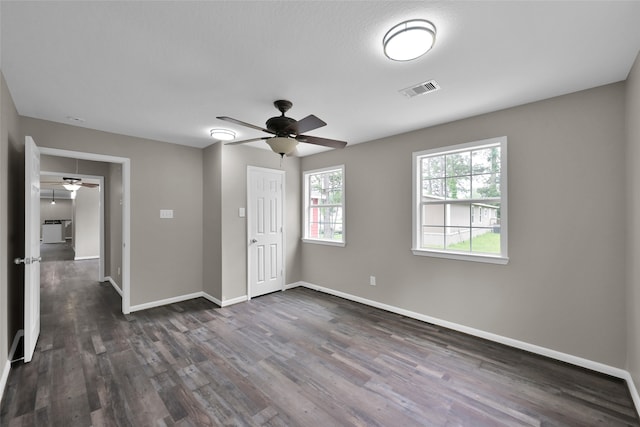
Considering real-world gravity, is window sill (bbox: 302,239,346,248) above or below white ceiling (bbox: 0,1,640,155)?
below

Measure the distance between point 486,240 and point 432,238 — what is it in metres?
0.63

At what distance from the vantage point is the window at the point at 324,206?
4.64 meters

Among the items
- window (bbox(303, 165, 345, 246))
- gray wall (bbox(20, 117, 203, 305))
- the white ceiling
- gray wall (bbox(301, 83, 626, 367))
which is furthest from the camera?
window (bbox(303, 165, 345, 246))

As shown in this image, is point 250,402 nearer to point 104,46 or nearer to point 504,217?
point 104,46

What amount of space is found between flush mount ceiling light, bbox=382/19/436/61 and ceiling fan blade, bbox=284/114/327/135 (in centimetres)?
70

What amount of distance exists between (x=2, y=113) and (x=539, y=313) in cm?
507

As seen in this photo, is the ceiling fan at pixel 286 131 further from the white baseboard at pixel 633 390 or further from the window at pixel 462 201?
the white baseboard at pixel 633 390

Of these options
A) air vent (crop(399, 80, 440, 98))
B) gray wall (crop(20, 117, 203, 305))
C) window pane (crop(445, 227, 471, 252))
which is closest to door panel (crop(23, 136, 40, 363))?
gray wall (crop(20, 117, 203, 305))

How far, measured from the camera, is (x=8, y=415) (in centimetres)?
188

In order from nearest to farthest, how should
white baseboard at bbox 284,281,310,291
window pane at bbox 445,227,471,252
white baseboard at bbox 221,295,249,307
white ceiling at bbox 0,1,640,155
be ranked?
white ceiling at bbox 0,1,640,155, window pane at bbox 445,227,471,252, white baseboard at bbox 221,295,249,307, white baseboard at bbox 284,281,310,291

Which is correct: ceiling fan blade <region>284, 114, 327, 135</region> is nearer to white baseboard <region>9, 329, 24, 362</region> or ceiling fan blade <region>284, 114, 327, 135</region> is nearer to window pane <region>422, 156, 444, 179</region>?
window pane <region>422, 156, 444, 179</region>

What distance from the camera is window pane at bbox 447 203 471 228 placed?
3.20 meters

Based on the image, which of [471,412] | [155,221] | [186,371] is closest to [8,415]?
[186,371]

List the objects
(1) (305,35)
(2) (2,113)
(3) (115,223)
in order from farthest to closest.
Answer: (3) (115,223) < (2) (2,113) < (1) (305,35)
